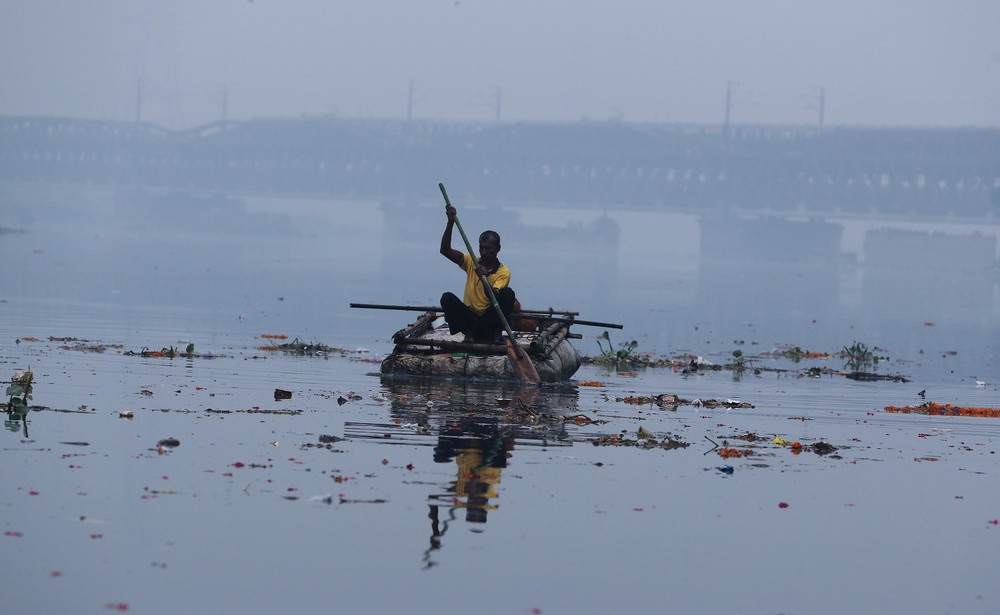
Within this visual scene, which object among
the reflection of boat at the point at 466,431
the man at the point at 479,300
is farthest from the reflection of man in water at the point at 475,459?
the man at the point at 479,300

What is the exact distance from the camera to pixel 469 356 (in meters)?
19.3

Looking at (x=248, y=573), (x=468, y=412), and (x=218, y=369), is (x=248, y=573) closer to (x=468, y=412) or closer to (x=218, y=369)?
(x=468, y=412)

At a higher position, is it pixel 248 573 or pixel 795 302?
pixel 795 302

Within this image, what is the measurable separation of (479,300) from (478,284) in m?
0.21

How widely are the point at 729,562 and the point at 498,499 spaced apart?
1994 millimetres

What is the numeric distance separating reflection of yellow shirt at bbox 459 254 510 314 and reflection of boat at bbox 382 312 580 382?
0.48 metres

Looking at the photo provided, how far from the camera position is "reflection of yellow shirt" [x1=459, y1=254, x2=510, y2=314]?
62.8 feet

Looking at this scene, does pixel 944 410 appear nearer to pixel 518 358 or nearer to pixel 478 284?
pixel 518 358

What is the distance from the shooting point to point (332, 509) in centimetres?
1048

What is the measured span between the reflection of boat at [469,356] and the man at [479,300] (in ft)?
0.80

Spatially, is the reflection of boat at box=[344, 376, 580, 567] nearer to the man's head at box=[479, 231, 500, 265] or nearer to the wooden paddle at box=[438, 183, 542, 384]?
the wooden paddle at box=[438, 183, 542, 384]

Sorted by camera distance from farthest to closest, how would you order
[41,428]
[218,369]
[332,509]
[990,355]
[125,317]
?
1. [990,355]
2. [125,317]
3. [218,369]
4. [41,428]
5. [332,509]

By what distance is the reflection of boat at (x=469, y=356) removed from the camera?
19.1 meters

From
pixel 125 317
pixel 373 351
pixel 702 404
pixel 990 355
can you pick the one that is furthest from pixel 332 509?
pixel 990 355
